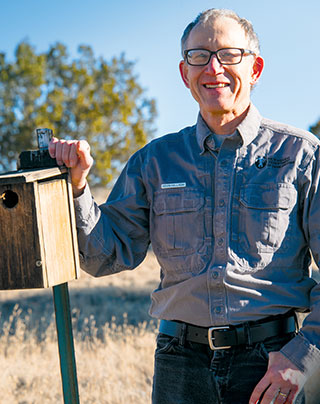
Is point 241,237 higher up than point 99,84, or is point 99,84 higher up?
point 99,84

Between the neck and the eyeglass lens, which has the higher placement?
the eyeglass lens

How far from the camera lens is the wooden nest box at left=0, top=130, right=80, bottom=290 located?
2.31 meters

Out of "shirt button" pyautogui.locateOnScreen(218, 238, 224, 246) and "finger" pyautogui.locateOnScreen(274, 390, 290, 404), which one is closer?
"finger" pyautogui.locateOnScreen(274, 390, 290, 404)

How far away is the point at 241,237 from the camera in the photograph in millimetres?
2406

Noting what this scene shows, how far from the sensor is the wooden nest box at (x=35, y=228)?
2.31 metres

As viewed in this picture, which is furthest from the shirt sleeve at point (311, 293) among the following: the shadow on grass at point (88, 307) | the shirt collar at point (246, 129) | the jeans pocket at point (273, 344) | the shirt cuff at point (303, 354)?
the shadow on grass at point (88, 307)

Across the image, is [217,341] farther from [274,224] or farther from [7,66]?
[7,66]

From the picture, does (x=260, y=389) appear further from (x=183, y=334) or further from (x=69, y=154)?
(x=69, y=154)

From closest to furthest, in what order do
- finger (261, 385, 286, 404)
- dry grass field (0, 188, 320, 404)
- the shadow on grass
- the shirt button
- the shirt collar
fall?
finger (261, 385, 286, 404)
the shirt button
the shirt collar
dry grass field (0, 188, 320, 404)
the shadow on grass

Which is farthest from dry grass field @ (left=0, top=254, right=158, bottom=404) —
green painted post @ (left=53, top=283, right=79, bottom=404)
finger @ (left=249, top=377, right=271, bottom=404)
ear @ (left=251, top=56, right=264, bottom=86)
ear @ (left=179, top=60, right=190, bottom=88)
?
ear @ (left=251, top=56, right=264, bottom=86)

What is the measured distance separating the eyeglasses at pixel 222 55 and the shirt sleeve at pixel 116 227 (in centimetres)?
56

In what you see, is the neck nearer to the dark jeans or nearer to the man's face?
the man's face

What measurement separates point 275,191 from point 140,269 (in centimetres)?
1054

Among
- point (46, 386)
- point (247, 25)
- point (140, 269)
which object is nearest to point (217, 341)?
point (247, 25)
